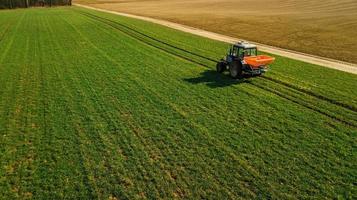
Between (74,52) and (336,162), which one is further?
(74,52)

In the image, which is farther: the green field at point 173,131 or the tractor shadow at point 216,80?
the tractor shadow at point 216,80

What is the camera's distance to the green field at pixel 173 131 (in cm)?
1065

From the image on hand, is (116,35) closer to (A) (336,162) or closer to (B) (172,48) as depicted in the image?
(B) (172,48)

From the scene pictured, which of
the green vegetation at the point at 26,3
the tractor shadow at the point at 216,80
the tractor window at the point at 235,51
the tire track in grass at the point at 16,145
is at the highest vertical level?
the green vegetation at the point at 26,3

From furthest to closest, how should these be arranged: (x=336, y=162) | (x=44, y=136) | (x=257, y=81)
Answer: (x=257, y=81)
(x=44, y=136)
(x=336, y=162)

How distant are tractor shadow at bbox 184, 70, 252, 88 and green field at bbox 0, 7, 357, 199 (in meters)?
0.12

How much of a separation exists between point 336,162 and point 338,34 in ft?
111

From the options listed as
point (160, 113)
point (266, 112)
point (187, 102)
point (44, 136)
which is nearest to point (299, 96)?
point (266, 112)

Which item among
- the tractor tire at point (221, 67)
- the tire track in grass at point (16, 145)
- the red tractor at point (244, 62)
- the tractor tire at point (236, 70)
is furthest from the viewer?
the tractor tire at point (221, 67)

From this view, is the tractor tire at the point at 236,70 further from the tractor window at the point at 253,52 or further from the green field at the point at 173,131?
the tractor window at the point at 253,52

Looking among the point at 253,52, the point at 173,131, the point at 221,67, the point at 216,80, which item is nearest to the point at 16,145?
the point at 173,131

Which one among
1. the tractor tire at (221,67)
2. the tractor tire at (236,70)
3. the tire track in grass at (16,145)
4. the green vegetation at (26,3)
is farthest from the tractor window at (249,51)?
the green vegetation at (26,3)

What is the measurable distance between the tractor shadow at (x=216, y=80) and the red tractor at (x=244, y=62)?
1.25 feet

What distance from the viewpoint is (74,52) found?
2978cm
